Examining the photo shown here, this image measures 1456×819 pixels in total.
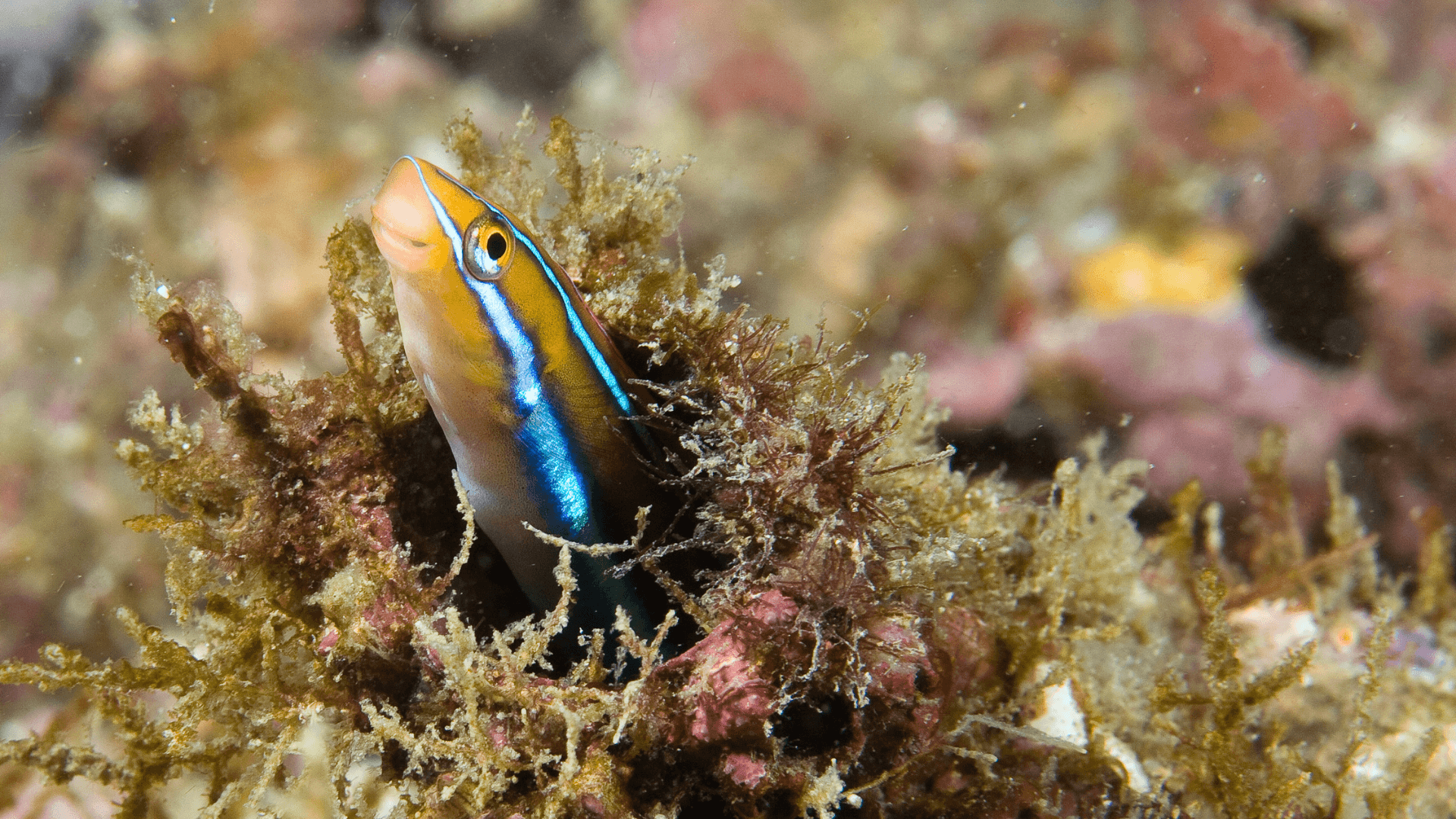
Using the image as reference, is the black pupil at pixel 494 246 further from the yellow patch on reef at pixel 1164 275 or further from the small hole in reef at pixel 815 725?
the yellow patch on reef at pixel 1164 275

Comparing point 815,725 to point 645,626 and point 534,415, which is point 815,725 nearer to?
point 645,626

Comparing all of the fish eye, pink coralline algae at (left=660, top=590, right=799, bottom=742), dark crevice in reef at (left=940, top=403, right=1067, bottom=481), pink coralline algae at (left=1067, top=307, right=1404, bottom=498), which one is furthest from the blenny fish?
pink coralline algae at (left=1067, top=307, right=1404, bottom=498)

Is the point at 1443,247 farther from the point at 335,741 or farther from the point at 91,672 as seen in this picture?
the point at 91,672

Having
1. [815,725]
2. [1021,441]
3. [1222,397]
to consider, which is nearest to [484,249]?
[815,725]

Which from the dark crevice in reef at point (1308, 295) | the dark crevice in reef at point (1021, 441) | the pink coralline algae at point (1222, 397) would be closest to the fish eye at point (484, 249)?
the dark crevice in reef at point (1021, 441)

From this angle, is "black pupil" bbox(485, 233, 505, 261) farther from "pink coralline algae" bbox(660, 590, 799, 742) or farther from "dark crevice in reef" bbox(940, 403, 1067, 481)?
"dark crevice in reef" bbox(940, 403, 1067, 481)

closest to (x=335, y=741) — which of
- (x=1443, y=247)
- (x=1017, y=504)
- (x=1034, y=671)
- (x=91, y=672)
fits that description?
(x=91, y=672)

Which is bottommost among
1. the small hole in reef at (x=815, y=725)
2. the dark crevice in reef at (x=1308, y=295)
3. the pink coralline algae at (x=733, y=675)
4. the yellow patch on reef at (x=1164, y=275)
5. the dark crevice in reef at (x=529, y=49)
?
the small hole in reef at (x=815, y=725)
